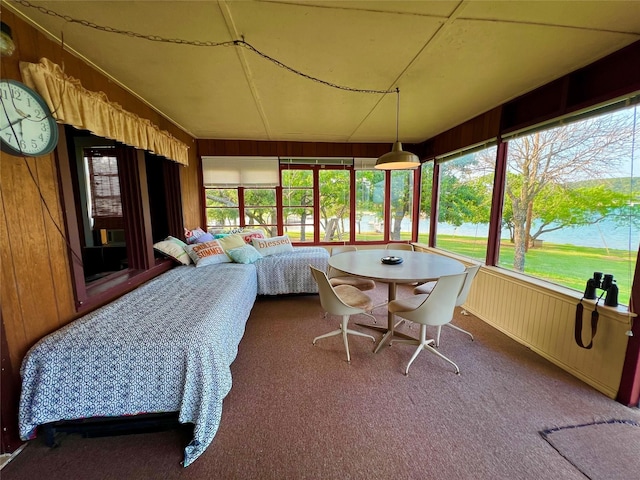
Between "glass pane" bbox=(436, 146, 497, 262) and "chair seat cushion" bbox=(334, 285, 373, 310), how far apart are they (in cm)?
183

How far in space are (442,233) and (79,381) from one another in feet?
14.5

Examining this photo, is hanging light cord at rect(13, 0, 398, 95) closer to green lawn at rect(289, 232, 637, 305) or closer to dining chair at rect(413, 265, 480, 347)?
dining chair at rect(413, 265, 480, 347)

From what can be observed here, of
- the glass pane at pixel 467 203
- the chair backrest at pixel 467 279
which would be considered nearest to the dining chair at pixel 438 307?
the chair backrest at pixel 467 279

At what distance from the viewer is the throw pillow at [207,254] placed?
10.7ft

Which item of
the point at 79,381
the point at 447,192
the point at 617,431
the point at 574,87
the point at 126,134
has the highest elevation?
the point at 574,87

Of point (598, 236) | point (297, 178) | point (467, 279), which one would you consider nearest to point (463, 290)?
point (467, 279)

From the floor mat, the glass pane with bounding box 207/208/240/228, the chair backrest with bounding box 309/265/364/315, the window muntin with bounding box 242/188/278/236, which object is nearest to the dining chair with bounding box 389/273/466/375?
the chair backrest with bounding box 309/265/364/315

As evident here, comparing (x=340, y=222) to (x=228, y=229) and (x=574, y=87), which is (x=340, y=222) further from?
(x=574, y=87)

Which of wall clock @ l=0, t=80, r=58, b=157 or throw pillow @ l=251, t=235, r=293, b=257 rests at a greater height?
wall clock @ l=0, t=80, r=58, b=157

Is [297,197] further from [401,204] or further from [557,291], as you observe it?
[557,291]

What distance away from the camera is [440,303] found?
198cm

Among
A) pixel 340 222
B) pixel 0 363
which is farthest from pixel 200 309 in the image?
pixel 340 222

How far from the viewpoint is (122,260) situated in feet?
10.5

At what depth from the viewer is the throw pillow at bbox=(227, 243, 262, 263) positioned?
3.40 metres
